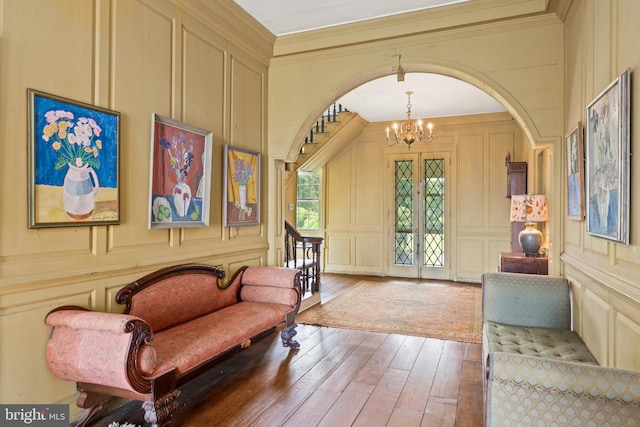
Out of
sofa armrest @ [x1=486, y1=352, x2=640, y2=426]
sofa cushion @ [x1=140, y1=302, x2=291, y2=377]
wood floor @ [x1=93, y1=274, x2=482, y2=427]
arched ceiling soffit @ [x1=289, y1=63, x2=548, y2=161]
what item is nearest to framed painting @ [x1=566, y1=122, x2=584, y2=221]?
arched ceiling soffit @ [x1=289, y1=63, x2=548, y2=161]

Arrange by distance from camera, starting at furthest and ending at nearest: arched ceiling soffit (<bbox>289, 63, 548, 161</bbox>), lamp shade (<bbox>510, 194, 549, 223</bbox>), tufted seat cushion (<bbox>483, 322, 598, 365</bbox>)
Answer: lamp shade (<bbox>510, 194, 549, 223</bbox>)
arched ceiling soffit (<bbox>289, 63, 548, 161</bbox>)
tufted seat cushion (<bbox>483, 322, 598, 365</bbox>)

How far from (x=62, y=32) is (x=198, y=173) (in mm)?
1336

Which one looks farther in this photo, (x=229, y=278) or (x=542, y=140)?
(x=229, y=278)

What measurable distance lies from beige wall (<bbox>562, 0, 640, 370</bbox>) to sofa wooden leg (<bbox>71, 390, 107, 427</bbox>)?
115 inches

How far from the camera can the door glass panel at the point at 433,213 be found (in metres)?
7.73

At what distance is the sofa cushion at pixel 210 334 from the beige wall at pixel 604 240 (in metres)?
2.34

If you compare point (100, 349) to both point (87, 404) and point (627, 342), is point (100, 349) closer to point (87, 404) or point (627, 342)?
point (87, 404)

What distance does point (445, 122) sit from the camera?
7605mm

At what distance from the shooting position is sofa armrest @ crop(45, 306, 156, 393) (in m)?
2.07

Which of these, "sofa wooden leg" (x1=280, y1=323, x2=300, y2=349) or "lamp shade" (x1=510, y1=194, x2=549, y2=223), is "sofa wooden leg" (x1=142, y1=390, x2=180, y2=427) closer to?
"sofa wooden leg" (x1=280, y1=323, x2=300, y2=349)

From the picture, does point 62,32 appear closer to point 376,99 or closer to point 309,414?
point 309,414

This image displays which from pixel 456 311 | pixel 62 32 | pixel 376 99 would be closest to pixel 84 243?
pixel 62 32

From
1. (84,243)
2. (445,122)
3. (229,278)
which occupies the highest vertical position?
(445,122)

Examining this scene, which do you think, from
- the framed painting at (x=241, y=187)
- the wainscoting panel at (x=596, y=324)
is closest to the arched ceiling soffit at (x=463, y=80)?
the framed painting at (x=241, y=187)
